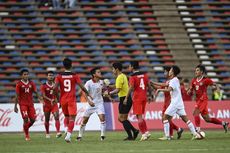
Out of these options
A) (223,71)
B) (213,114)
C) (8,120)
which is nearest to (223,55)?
(223,71)

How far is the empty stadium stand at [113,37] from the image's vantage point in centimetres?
3984

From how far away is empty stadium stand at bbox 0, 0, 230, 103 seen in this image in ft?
131

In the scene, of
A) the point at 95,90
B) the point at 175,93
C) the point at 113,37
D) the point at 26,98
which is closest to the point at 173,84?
the point at 175,93

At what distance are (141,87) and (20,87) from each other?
449 cm

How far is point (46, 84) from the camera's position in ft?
84.5

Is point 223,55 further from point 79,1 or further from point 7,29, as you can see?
point 7,29

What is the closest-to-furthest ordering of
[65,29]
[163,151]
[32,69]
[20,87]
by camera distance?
[163,151] < [20,87] < [32,69] < [65,29]

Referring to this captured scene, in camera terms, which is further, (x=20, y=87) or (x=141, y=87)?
(x=20, y=87)

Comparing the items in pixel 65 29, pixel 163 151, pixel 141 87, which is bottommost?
pixel 163 151

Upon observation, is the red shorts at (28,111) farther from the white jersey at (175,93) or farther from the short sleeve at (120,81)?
the white jersey at (175,93)

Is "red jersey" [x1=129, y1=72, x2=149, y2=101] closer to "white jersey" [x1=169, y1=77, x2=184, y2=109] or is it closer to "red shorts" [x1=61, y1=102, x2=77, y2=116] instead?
"white jersey" [x1=169, y1=77, x2=184, y2=109]

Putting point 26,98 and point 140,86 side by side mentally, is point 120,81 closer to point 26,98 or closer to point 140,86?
point 140,86

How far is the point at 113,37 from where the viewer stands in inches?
1638

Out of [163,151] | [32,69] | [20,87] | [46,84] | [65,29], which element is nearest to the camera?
[163,151]
